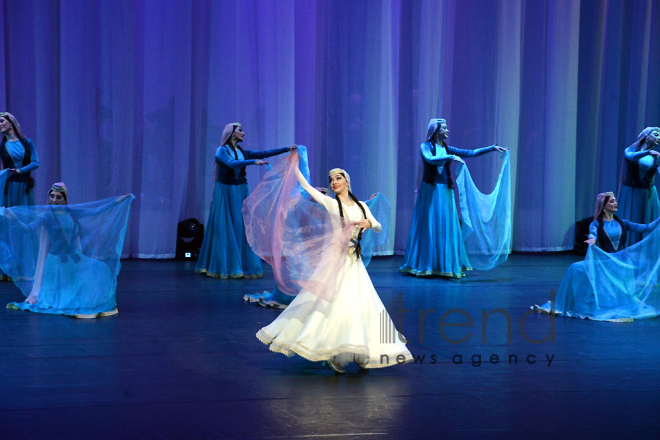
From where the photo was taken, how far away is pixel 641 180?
745cm

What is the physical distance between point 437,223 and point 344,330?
156 inches

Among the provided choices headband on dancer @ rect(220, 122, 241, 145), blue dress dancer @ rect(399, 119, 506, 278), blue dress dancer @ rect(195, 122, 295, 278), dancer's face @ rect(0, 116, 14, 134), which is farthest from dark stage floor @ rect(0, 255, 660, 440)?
headband on dancer @ rect(220, 122, 241, 145)

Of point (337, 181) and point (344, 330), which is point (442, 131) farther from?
point (344, 330)

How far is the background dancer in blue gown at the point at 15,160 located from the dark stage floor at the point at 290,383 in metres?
1.92

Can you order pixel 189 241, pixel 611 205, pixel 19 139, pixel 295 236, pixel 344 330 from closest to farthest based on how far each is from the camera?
pixel 344 330, pixel 295 236, pixel 611 205, pixel 19 139, pixel 189 241

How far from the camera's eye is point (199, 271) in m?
7.61

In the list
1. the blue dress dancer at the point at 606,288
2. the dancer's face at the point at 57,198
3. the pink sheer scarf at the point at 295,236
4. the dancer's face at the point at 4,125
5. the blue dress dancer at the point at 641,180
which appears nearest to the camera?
the pink sheer scarf at the point at 295,236

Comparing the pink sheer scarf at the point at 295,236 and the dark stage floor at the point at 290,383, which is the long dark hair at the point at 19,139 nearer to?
the dark stage floor at the point at 290,383

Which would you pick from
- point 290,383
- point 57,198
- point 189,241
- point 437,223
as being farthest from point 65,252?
point 437,223

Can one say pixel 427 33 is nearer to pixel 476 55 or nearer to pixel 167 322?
pixel 476 55

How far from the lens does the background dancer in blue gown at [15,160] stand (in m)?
6.75

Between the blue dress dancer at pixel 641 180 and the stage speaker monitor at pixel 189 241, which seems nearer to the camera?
the blue dress dancer at pixel 641 180

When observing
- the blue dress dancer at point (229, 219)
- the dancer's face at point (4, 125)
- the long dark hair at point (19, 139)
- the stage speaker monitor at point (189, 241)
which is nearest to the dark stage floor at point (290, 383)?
the blue dress dancer at point (229, 219)

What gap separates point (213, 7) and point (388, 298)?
14.5 feet
